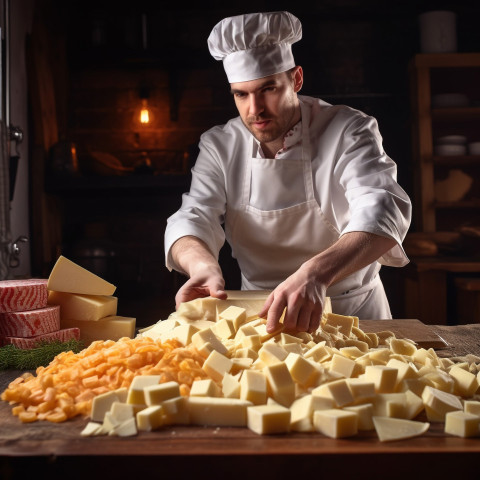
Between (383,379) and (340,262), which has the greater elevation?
(340,262)

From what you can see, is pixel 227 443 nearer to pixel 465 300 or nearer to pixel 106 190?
pixel 465 300

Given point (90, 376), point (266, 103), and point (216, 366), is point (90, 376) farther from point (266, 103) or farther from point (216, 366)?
point (266, 103)

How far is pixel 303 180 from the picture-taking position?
2.48 meters

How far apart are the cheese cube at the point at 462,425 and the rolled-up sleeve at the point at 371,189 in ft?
2.89

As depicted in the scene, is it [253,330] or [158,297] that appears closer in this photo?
[253,330]

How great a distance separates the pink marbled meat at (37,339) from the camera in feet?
5.68

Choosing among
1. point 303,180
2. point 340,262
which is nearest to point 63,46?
point 303,180

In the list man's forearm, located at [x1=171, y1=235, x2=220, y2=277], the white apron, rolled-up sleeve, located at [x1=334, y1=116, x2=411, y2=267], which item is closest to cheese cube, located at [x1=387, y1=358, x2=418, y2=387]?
rolled-up sleeve, located at [x1=334, y1=116, x2=411, y2=267]

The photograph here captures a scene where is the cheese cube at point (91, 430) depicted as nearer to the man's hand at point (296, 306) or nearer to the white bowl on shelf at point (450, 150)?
the man's hand at point (296, 306)

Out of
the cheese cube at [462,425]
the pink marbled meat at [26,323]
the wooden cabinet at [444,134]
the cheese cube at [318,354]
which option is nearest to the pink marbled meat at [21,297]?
the pink marbled meat at [26,323]

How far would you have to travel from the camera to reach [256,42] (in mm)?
2281

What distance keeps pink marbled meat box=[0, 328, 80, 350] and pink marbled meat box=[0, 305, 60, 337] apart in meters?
0.01

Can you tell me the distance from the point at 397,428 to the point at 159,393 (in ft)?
1.47

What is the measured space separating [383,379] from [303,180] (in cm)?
133
